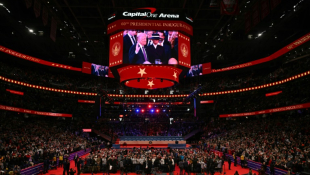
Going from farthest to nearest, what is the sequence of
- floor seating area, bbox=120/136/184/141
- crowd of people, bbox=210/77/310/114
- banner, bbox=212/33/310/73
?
floor seating area, bbox=120/136/184/141, crowd of people, bbox=210/77/310/114, banner, bbox=212/33/310/73

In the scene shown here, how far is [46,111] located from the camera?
3581 cm

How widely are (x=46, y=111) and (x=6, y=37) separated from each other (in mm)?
11704

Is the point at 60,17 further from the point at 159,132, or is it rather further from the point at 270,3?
the point at 159,132

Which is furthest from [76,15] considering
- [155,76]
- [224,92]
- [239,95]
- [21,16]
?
[239,95]

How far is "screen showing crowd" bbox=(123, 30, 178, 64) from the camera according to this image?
16391mm

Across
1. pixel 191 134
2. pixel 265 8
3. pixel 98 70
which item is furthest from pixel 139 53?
pixel 191 134

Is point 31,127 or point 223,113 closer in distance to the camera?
point 31,127

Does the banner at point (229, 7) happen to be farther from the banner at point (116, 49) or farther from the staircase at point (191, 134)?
the staircase at point (191, 134)

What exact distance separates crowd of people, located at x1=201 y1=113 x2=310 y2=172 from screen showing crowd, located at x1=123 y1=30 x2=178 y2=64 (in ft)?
35.3

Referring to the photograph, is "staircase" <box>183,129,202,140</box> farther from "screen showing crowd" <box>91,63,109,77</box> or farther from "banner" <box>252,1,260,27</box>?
"banner" <box>252,1,260,27</box>

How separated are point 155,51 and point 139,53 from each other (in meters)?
1.13

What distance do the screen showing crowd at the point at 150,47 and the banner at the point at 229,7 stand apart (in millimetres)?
3919

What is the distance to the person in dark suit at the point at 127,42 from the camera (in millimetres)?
16406

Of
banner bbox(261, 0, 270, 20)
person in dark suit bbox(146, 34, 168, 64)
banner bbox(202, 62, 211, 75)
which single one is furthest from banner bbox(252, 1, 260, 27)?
banner bbox(202, 62, 211, 75)
